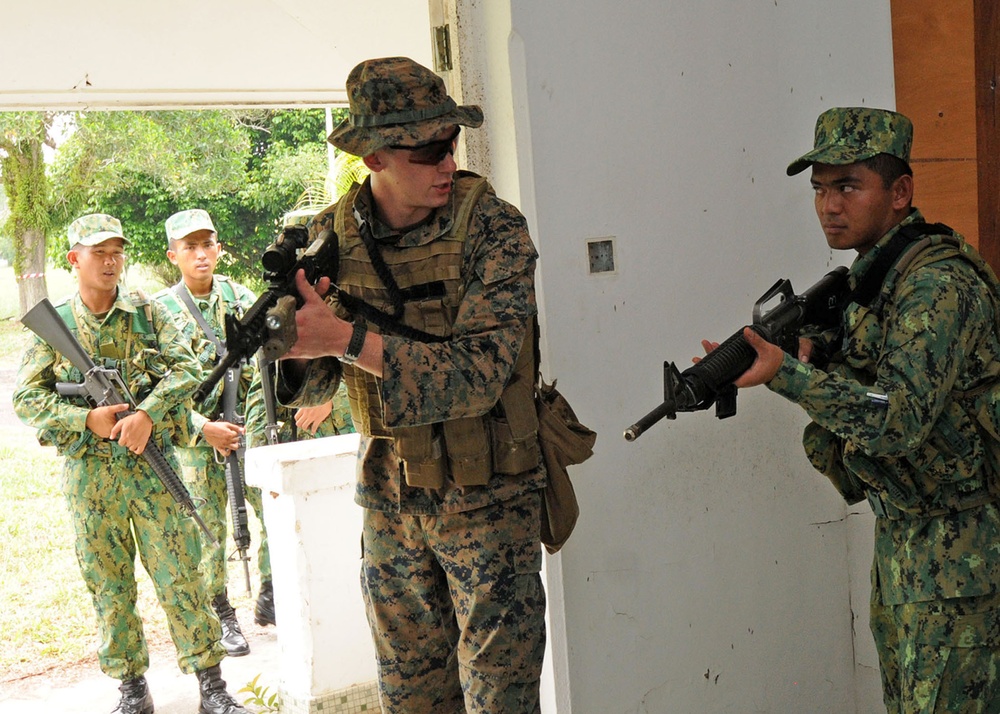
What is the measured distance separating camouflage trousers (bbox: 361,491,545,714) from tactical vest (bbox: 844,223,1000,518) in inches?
31.9

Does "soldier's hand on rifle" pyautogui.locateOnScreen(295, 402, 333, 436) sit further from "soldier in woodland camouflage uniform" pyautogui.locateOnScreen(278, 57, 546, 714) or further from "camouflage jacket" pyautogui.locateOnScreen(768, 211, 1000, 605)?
"camouflage jacket" pyautogui.locateOnScreen(768, 211, 1000, 605)

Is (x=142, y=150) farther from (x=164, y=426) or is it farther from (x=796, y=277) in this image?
(x=796, y=277)

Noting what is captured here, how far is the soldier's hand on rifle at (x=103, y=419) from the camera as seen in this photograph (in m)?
4.16

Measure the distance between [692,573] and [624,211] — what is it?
3.64 feet

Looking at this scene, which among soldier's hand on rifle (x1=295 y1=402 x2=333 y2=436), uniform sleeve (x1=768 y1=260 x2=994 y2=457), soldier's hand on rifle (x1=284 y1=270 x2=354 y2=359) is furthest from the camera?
soldier's hand on rifle (x1=295 y1=402 x2=333 y2=436)

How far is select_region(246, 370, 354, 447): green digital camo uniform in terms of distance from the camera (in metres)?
5.33

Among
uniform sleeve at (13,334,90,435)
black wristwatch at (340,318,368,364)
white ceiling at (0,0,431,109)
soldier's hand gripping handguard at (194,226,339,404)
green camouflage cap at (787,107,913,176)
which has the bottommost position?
uniform sleeve at (13,334,90,435)

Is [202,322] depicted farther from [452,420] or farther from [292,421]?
[452,420]

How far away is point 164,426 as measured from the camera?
442 centimetres

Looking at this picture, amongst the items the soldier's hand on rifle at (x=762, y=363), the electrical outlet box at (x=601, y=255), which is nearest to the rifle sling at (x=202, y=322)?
the electrical outlet box at (x=601, y=255)

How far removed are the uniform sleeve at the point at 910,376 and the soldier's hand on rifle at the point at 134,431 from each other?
9.46 ft

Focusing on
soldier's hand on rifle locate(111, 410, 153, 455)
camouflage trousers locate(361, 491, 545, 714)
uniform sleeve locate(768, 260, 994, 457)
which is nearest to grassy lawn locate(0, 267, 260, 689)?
soldier's hand on rifle locate(111, 410, 153, 455)

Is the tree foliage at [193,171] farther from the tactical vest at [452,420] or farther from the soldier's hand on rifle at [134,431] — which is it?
the tactical vest at [452,420]

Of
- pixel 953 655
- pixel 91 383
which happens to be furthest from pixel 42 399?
pixel 953 655
